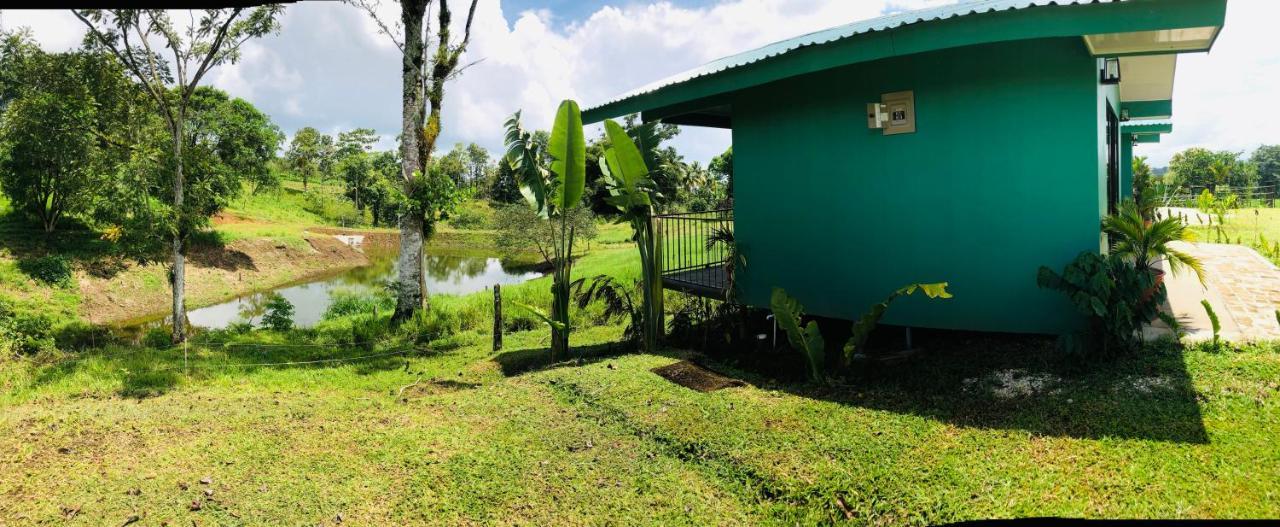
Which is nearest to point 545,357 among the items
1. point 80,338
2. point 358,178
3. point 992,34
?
point 992,34

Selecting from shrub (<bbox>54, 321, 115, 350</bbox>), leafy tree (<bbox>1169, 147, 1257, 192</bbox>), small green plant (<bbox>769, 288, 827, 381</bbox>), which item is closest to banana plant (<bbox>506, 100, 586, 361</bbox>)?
small green plant (<bbox>769, 288, 827, 381</bbox>)

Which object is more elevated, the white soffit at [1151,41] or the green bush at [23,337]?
the white soffit at [1151,41]

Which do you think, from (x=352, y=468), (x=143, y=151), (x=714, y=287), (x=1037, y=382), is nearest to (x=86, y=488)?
(x=352, y=468)

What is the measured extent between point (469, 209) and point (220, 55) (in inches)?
1271

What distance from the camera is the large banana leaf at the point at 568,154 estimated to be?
287 inches

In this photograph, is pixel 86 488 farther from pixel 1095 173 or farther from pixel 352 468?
pixel 1095 173

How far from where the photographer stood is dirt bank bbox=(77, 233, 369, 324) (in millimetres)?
17094

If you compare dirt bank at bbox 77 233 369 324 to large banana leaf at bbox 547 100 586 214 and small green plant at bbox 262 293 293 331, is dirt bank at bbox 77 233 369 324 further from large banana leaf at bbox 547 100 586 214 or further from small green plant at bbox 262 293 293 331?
large banana leaf at bbox 547 100 586 214

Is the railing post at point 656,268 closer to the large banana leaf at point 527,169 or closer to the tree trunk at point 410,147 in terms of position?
the large banana leaf at point 527,169

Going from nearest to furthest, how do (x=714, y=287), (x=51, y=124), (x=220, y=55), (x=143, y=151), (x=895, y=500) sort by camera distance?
(x=895, y=500)
(x=714, y=287)
(x=220, y=55)
(x=143, y=151)
(x=51, y=124)

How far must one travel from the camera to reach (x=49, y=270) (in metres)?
16.6

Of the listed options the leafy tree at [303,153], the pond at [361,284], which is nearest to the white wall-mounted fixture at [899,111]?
the pond at [361,284]

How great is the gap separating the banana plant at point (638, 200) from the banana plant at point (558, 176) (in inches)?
13.9

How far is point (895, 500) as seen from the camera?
3.87 m
